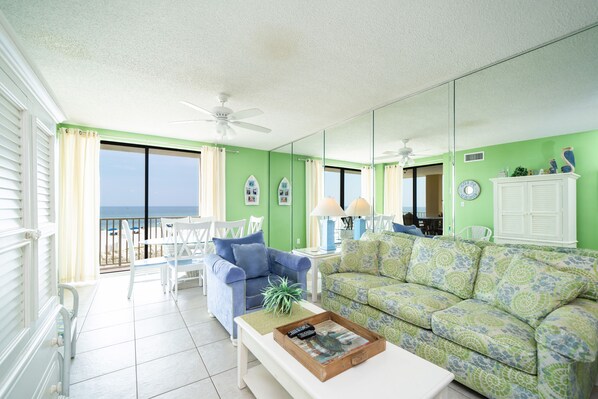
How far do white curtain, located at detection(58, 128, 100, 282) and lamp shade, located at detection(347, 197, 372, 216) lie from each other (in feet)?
13.2

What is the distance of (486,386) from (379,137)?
289 centimetres

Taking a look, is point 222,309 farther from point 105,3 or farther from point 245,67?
point 105,3

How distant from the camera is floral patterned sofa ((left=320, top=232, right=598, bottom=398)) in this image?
1.37 metres

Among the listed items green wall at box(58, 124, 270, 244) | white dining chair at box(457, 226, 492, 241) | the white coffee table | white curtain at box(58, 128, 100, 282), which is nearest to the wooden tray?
the white coffee table

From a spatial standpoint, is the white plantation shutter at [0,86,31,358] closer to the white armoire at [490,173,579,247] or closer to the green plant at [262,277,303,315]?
the green plant at [262,277,303,315]

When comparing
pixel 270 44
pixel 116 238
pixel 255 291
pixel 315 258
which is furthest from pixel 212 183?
pixel 270 44

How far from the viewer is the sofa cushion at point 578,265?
5.47ft

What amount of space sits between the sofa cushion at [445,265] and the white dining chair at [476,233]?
0.41 metres

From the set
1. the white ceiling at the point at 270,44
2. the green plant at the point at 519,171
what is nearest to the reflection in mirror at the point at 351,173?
the white ceiling at the point at 270,44

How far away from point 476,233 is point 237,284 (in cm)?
242

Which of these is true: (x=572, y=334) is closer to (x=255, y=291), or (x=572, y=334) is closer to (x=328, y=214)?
(x=255, y=291)

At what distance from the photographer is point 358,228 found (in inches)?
150

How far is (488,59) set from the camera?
2.31 metres

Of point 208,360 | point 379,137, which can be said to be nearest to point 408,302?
point 208,360
